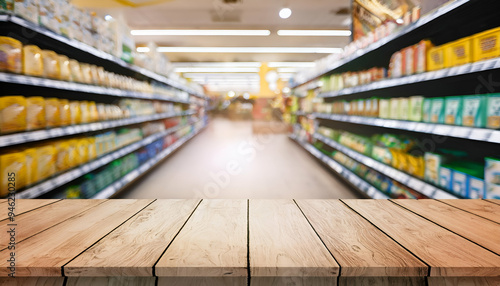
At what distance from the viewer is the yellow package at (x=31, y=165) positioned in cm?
174

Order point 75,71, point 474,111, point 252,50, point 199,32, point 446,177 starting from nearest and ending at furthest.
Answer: point 474,111 → point 446,177 → point 75,71 → point 199,32 → point 252,50

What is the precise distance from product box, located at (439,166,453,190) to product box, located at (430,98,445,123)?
329mm

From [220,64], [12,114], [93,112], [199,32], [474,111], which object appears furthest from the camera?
[220,64]

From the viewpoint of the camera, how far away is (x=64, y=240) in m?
0.74

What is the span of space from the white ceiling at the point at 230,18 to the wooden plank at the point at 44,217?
5830 millimetres

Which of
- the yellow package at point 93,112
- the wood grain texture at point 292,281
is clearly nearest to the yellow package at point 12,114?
the yellow package at point 93,112

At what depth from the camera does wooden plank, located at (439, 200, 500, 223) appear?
92 cm

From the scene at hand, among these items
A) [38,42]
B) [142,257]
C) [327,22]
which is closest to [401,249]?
[142,257]

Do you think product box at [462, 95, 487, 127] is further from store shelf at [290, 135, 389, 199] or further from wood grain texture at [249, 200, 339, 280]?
wood grain texture at [249, 200, 339, 280]

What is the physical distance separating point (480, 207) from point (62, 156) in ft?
8.61

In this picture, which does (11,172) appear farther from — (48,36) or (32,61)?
(48,36)

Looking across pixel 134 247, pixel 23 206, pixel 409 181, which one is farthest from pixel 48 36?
pixel 409 181

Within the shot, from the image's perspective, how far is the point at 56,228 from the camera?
81 cm

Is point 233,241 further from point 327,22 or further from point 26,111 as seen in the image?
point 327,22
